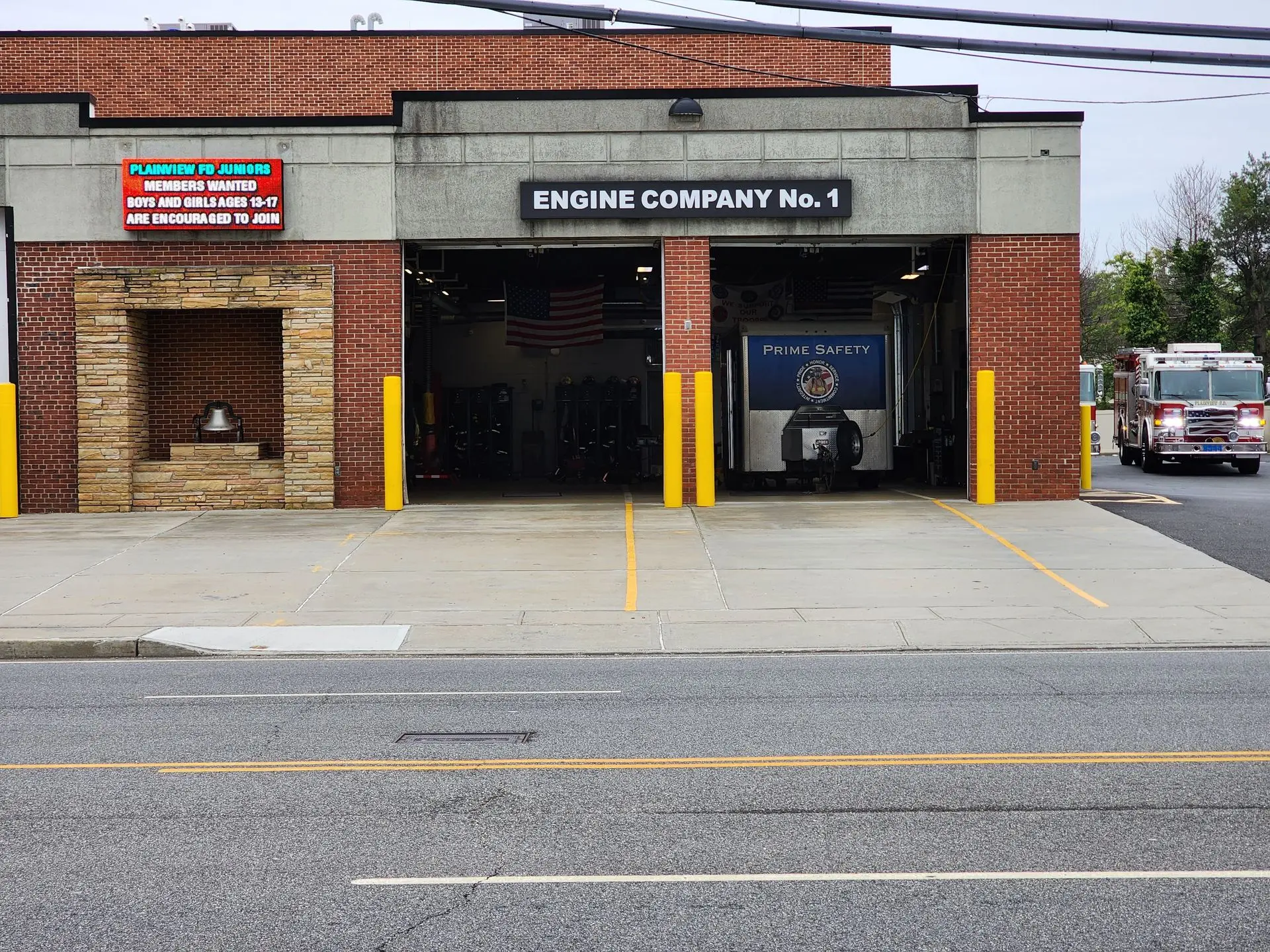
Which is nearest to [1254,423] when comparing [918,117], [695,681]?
[918,117]

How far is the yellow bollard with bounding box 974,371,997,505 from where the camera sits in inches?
832

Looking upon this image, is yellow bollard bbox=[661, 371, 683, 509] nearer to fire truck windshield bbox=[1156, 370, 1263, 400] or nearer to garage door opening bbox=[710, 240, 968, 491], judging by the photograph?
garage door opening bbox=[710, 240, 968, 491]

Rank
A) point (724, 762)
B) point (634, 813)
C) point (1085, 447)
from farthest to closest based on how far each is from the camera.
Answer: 1. point (1085, 447)
2. point (724, 762)
3. point (634, 813)

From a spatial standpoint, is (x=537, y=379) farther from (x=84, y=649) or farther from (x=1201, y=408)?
(x=84, y=649)

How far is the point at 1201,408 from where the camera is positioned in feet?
102

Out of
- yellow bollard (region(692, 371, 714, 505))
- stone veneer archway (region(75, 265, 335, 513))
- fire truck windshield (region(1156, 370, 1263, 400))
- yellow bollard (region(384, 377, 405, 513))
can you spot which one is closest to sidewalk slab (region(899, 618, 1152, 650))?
yellow bollard (region(692, 371, 714, 505))

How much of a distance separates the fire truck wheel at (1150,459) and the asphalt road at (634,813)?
73.5ft

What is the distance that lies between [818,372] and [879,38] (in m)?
12.2

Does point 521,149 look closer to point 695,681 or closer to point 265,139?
point 265,139

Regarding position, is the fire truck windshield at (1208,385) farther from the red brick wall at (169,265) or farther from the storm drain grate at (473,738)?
the storm drain grate at (473,738)

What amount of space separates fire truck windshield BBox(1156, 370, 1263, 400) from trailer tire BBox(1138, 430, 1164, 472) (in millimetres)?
1275

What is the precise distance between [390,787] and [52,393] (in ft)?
55.5

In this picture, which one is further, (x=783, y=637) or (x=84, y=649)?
(x=783, y=637)

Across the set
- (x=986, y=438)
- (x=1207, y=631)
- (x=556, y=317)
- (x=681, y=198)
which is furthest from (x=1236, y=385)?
(x=1207, y=631)
